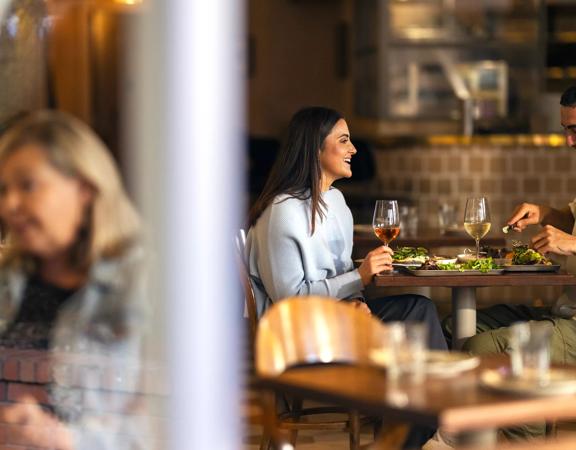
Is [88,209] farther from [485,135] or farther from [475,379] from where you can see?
[485,135]

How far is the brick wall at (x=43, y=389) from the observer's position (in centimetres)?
285

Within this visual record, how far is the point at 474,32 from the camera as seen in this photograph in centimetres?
1018

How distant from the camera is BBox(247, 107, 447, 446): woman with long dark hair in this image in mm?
4203

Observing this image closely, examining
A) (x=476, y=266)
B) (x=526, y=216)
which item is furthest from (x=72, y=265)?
(x=526, y=216)

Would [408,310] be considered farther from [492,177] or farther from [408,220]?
[492,177]

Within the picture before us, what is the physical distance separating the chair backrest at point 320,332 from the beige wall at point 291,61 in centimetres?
837

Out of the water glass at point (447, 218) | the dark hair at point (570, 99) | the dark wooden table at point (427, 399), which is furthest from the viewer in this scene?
the water glass at point (447, 218)

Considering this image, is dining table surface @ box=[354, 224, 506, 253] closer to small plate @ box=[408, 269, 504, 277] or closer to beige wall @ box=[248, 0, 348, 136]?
small plate @ box=[408, 269, 504, 277]

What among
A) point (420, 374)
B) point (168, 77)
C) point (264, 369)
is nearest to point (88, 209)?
point (168, 77)

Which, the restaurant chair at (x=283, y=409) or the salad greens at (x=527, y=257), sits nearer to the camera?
the restaurant chair at (x=283, y=409)

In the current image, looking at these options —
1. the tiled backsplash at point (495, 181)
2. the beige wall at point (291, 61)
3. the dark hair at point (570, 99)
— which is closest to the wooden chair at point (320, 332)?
the dark hair at point (570, 99)

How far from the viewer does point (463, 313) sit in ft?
14.9

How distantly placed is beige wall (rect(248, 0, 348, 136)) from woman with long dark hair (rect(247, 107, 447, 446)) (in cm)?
699

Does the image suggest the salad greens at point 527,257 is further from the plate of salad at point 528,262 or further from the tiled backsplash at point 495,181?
the tiled backsplash at point 495,181
